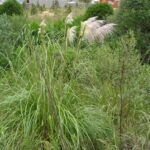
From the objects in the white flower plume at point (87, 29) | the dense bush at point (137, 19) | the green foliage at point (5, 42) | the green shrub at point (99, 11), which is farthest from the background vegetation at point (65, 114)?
the green shrub at point (99, 11)

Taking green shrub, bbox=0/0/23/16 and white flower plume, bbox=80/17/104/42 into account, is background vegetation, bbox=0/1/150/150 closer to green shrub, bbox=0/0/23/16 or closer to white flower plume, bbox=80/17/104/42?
white flower plume, bbox=80/17/104/42

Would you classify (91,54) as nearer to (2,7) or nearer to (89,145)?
(89,145)

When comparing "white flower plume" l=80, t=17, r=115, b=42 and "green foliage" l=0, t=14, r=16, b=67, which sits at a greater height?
"white flower plume" l=80, t=17, r=115, b=42

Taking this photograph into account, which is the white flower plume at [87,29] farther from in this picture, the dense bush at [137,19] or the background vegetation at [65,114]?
the dense bush at [137,19]

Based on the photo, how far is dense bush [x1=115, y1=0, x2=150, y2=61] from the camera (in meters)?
6.10

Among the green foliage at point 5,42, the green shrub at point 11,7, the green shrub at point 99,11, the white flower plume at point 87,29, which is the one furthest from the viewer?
the green shrub at point 11,7

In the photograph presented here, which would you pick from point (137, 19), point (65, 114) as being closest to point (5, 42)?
point (65, 114)

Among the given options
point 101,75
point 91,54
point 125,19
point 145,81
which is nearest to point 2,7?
point 125,19

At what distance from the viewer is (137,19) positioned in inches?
245

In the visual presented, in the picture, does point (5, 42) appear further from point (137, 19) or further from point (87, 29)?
point (137, 19)

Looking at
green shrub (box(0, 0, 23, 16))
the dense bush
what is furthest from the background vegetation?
green shrub (box(0, 0, 23, 16))

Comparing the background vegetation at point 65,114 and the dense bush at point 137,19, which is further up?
the dense bush at point 137,19

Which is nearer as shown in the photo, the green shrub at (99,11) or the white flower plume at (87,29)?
the white flower plume at (87,29)

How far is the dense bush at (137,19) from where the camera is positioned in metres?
6.10
